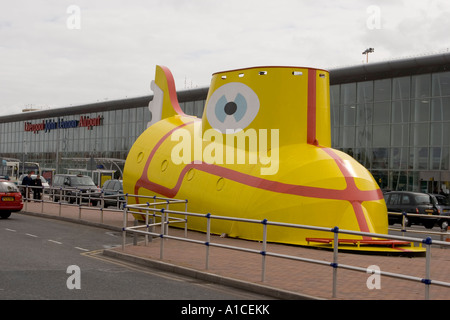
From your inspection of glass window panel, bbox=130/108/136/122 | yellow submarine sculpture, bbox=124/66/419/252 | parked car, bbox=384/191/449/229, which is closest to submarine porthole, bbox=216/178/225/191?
yellow submarine sculpture, bbox=124/66/419/252

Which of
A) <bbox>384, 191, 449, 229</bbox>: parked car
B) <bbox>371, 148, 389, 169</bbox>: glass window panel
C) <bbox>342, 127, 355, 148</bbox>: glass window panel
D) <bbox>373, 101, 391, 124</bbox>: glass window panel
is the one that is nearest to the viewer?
<bbox>384, 191, 449, 229</bbox>: parked car

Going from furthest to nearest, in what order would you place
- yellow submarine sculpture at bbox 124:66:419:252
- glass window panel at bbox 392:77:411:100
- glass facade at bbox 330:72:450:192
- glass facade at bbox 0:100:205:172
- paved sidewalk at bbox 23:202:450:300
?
glass facade at bbox 0:100:205:172
glass window panel at bbox 392:77:411:100
glass facade at bbox 330:72:450:192
yellow submarine sculpture at bbox 124:66:419:252
paved sidewalk at bbox 23:202:450:300

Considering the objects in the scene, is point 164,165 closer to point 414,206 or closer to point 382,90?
point 414,206

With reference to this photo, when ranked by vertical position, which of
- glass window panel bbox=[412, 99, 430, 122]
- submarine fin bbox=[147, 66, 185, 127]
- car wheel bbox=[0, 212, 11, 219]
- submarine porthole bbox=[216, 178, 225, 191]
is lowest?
car wheel bbox=[0, 212, 11, 219]

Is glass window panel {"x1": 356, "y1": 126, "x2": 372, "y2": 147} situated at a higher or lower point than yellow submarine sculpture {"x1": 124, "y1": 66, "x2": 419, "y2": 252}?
higher

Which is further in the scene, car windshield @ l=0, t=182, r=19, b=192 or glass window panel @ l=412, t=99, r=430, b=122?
glass window panel @ l=412, t=99, r=430, b=122

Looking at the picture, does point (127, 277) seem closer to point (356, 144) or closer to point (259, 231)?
point (259, 231)

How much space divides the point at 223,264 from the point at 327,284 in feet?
8.71

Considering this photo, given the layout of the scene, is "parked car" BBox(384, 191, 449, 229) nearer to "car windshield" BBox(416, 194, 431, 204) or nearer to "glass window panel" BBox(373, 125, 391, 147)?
"car windshield" BBox(416, 194, 431, 204)

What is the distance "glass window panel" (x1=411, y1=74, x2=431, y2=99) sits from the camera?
3806cm

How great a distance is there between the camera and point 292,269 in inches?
440

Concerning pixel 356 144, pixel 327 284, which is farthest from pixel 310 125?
pixel 356 144

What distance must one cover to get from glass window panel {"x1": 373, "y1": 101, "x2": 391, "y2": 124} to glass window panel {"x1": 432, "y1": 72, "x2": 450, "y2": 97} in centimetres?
350

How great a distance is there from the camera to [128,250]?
44.5ft
